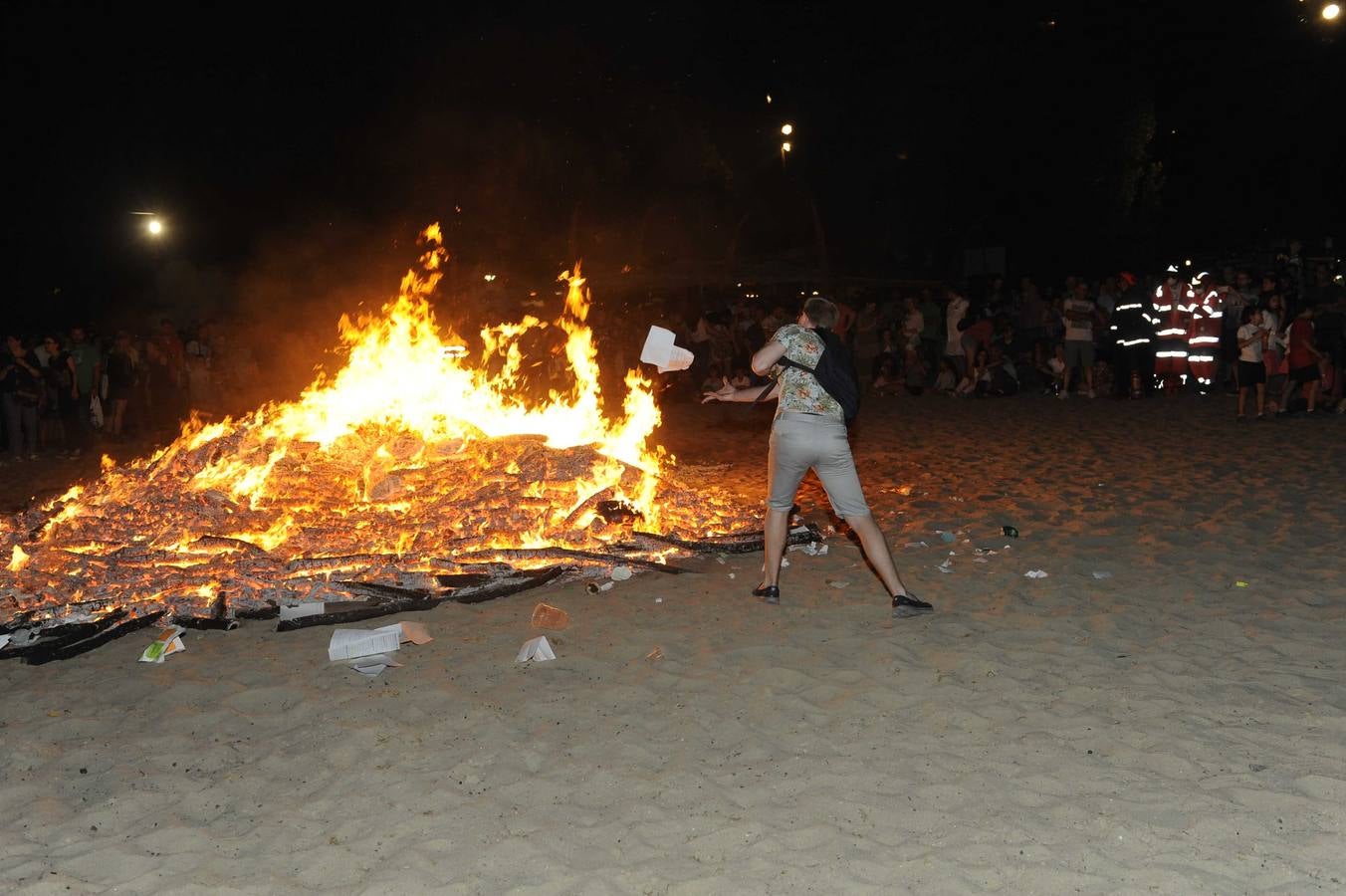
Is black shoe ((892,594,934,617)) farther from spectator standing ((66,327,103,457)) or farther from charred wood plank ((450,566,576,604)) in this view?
spectator standing ((66,327,103,457))

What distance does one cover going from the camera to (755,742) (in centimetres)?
505

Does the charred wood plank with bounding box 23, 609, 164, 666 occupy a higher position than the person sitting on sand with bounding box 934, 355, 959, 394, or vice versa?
the person sitting on sand with bounding box 934, 355, 959, 394

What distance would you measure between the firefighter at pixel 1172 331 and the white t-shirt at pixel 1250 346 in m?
2.67

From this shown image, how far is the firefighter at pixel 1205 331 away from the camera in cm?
1706

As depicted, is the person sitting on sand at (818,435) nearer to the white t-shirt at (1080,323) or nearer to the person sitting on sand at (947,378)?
the white t-shirt at (1080,323)

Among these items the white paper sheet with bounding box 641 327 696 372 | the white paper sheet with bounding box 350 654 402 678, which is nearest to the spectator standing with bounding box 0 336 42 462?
the white paper sheet with bounding box 350 654 402 678

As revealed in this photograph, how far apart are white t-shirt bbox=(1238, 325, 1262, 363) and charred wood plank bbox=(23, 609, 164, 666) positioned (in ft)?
43.5

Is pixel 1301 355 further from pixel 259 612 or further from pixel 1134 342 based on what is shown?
pixel 259 612

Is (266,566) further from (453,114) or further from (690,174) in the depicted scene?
(690,174)

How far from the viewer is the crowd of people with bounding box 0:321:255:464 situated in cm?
1491

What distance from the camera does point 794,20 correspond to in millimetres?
28500

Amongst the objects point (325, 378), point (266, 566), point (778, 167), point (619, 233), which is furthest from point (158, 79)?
point (778, 167)

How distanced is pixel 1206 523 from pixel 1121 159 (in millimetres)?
30578

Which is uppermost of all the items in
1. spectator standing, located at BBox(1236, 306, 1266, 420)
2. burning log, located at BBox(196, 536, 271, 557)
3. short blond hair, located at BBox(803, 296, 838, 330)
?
short blond hair, located at BBox(803, 296, 838, 330)
